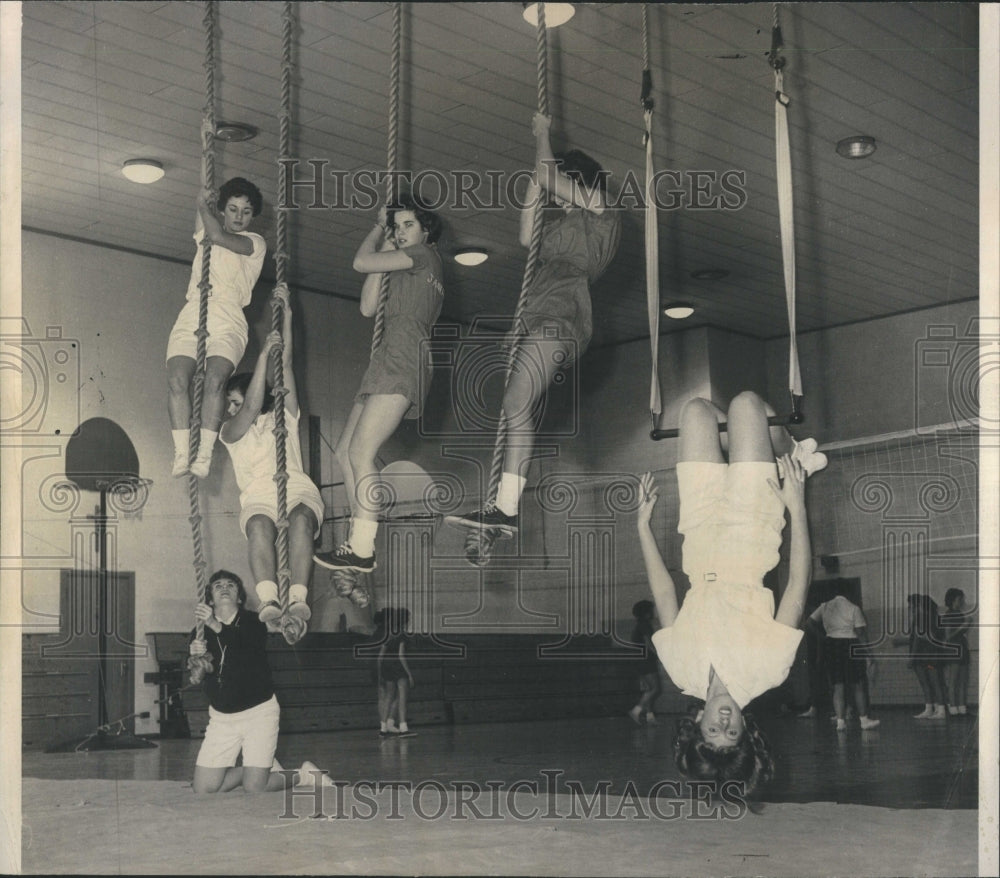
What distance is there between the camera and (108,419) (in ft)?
22.8

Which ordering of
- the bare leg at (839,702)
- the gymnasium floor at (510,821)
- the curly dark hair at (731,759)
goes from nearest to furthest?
the gymnasium floor at (510,821), the curly dark hair at (731,759), the bare leg at (839,702)

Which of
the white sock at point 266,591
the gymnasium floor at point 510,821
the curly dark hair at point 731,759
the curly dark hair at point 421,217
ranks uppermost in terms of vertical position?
the curly dark hair at point 421,217

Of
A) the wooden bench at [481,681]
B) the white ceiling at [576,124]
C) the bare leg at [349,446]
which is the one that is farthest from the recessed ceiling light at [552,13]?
the wooden bench at [481,681]

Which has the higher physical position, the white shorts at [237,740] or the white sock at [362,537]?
the white sock at [362,537]

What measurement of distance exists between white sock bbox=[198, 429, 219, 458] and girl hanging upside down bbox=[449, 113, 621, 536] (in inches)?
58.6

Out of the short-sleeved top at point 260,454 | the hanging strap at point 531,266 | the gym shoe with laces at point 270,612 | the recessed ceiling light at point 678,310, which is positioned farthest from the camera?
the recessed ceiling light at point 678,310

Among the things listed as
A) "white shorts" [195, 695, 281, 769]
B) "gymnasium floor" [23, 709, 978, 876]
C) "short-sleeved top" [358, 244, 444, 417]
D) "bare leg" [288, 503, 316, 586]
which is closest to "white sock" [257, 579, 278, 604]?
"bare leg" [288, 503, 316, 586]

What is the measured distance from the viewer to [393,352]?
225 inches

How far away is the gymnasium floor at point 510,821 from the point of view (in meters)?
4.64

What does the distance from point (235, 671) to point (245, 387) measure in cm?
139

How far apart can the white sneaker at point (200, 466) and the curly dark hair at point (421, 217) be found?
4.66 ft

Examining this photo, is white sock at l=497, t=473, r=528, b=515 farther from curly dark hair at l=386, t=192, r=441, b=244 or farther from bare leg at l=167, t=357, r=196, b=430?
bare leg at l=167, t=357, r=196, b=430

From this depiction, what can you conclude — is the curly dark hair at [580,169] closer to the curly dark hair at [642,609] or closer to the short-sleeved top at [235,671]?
the short-sleeved top at [235,671]

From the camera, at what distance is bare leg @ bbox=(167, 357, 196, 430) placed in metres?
5.93
